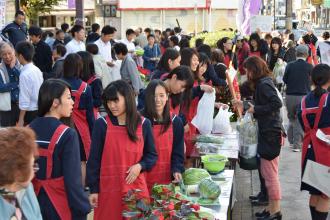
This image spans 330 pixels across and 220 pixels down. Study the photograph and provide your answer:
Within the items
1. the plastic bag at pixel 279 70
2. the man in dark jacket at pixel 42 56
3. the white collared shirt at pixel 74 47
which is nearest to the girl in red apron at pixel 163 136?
the man in dark jacket at pixel 42 56

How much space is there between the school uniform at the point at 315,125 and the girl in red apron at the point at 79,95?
2.44 meters

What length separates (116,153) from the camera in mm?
4203

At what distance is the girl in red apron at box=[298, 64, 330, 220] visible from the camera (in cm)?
552

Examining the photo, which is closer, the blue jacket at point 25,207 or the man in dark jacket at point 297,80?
the blue jacket at point 25,207

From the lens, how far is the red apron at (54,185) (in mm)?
3803

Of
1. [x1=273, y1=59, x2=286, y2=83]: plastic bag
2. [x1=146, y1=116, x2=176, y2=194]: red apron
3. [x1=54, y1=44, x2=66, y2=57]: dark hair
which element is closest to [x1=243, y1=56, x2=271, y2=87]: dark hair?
[x1=146, y1=116, x2=176, y2=194]: red apron

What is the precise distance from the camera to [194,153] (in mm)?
5988

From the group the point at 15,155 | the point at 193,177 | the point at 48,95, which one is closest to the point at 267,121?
the point at 193,177

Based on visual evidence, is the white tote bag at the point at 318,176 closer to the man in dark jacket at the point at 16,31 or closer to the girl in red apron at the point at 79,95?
the girl in red apron at the point at 79,95

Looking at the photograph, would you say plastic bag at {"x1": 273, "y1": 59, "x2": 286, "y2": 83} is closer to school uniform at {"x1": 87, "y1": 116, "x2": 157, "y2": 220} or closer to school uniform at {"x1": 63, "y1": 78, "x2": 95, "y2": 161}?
school uniform at {"x1": 63, "y1": 78, "x2": 95, "y2": 161}

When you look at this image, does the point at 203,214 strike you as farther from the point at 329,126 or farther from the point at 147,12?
the point at 147,12

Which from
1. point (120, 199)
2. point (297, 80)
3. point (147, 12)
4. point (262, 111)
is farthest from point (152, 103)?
point (147, 12)

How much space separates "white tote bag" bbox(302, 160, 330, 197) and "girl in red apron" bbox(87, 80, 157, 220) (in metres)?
2.03

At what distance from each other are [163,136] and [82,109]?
6.95ft
